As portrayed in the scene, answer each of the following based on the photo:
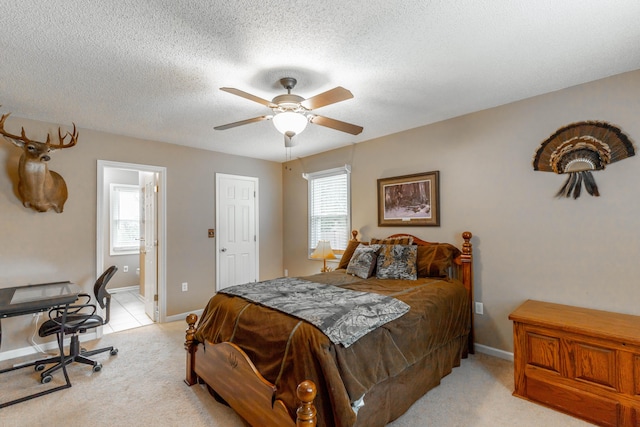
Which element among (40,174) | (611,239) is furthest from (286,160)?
(611,239)

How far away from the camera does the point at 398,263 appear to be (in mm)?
3213

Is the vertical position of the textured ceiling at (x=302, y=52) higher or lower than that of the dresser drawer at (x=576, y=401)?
higher

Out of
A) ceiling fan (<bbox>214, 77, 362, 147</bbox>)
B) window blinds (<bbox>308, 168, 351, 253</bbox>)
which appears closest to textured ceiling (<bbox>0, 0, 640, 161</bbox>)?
ceiling fan (<bbox>214, 77, 362, 147</bbox>)

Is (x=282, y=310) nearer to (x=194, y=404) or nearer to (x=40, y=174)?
(x=194, y=404)

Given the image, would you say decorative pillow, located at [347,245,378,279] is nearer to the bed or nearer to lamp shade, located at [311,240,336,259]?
the bed

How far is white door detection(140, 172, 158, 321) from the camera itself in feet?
14.2

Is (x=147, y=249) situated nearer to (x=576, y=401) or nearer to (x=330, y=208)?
(x=330, y=208)

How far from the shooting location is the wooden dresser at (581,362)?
1.93 meters

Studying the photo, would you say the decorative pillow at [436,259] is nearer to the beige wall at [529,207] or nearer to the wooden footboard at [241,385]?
the beige wall at [529,207]

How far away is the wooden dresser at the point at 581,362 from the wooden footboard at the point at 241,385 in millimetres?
1848

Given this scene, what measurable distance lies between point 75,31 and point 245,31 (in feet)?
3.38

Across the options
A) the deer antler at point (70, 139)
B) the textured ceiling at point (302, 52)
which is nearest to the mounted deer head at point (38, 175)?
the deer antler at point (70, 139)

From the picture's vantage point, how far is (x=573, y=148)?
262cm

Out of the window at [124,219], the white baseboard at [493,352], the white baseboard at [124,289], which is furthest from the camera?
the window at [124,219]
